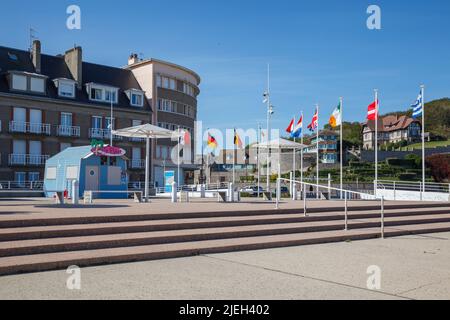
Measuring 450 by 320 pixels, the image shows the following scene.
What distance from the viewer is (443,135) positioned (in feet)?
365

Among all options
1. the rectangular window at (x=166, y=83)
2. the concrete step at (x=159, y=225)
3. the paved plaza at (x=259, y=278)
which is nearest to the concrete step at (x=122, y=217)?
the concrete step at (x=159, y=225)

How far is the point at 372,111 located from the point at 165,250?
868 inches

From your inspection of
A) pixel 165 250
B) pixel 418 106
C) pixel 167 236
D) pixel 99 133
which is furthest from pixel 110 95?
pixel 165 250

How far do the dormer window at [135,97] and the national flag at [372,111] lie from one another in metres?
25.6

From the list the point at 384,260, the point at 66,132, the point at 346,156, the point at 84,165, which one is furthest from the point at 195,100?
the point at 384,260

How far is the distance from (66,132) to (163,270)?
3655 cm

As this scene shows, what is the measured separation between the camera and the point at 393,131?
119438mm

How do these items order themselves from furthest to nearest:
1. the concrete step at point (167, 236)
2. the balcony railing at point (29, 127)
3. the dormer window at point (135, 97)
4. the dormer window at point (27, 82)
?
the dormer window at point (135, 97)
the dormer window at point (27, 82)
the balcony railing at point (29, 127)
the concrete step at point (167, 236)

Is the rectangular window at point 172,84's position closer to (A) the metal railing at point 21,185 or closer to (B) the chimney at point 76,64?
(B) the chimney at point 76,64

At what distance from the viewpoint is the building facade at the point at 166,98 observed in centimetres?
4844

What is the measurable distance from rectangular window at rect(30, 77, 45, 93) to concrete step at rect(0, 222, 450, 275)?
→ 34.3 m

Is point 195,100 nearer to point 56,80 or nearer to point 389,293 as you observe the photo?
point 56,80

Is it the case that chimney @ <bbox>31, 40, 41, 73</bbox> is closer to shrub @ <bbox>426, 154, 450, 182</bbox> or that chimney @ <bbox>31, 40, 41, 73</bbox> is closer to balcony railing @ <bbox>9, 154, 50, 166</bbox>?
balcony railing @ <bbox>9, 154, 50, 166</bbox>
